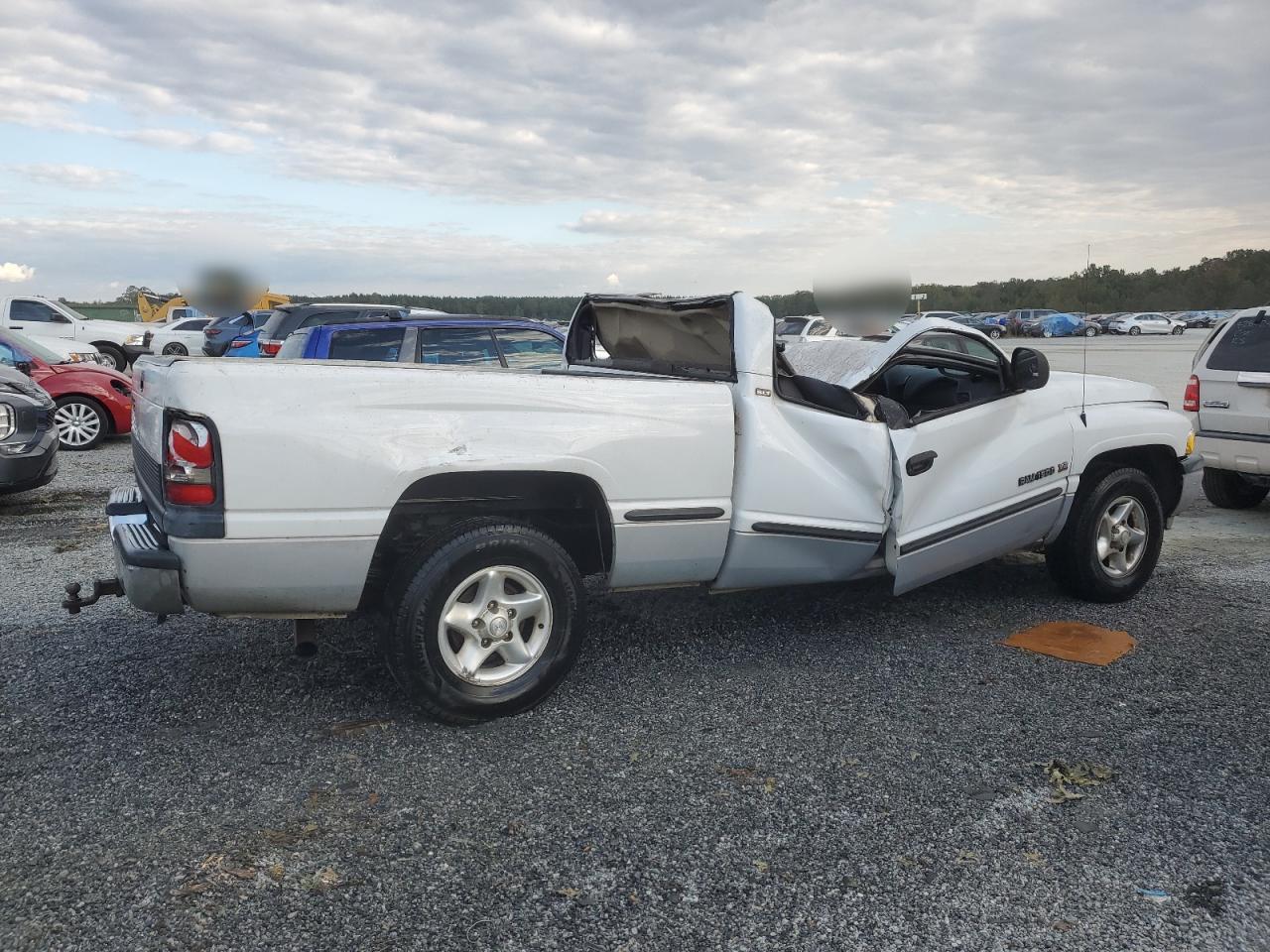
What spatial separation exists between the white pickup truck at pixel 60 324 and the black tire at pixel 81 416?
289 inches

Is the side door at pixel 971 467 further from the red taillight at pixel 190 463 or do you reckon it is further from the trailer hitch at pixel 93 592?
the trailer hitch at pixel 93 592

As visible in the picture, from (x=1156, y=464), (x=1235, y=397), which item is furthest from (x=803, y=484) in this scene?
(x=1235, y=397)

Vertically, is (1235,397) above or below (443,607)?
above

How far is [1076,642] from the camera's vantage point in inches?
191

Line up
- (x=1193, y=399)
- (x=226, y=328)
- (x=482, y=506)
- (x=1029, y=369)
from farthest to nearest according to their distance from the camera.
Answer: (x=226, y=328) → (x=1193, y=399) → (x=1029, y=369) → (x=482, y=506)

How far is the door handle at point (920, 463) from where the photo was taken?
452cm

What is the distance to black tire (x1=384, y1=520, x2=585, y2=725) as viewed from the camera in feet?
11.9

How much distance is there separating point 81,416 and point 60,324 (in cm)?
992

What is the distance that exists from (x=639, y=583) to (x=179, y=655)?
228cm

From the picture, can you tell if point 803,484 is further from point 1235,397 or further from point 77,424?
point 77,424

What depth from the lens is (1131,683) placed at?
4281mm

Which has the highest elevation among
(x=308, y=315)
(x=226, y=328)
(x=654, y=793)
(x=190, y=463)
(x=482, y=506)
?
(x=226, y=328)

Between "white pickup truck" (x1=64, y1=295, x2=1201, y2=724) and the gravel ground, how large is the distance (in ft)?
1.48

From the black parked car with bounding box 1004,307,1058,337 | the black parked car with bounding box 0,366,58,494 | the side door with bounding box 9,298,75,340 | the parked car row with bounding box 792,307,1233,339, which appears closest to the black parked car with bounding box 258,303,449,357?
the black parked car with bounding box 0,366,58,494
